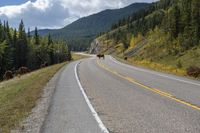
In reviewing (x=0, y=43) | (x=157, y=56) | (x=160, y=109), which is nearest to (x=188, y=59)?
(x=157, y=56)

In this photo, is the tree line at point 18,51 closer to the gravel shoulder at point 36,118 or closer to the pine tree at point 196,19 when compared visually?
the pine tree at point 196,19

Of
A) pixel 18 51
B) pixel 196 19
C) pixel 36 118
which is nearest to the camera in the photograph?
pixel 36 118

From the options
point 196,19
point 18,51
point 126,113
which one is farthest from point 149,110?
point 18,51

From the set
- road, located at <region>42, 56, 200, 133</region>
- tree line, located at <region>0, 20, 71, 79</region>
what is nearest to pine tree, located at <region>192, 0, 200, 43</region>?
tree line, located at <region>0, 20, 71, 79</region>

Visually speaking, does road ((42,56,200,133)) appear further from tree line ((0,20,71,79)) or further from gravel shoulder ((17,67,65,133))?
tree line ((0,20,71,79))

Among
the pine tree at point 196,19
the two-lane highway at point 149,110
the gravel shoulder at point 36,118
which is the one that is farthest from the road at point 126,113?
the pine tree at point 196,19

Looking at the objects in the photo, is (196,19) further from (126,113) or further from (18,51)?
(126,113)

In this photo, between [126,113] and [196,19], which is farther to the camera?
[196,19]

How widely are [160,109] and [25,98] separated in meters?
6.50

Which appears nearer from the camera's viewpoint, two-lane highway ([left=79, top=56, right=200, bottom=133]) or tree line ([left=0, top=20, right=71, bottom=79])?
two-lane highway ([left=79, top=56, right=200, bottom=133])

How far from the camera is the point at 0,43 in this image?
82.2 m

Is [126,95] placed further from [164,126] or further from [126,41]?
[126,41]

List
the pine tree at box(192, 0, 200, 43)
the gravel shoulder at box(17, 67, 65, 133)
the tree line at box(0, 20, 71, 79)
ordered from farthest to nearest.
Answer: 1. the tree line at box(0, 20, 71, 79)
2. the pine tree at box(192, 0, 200, 43)
3. the gravel shoulder at box(17, 67, 65, 133)

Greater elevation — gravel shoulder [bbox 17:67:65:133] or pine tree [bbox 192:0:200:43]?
pine tree [bbox 192:0:200:43]
